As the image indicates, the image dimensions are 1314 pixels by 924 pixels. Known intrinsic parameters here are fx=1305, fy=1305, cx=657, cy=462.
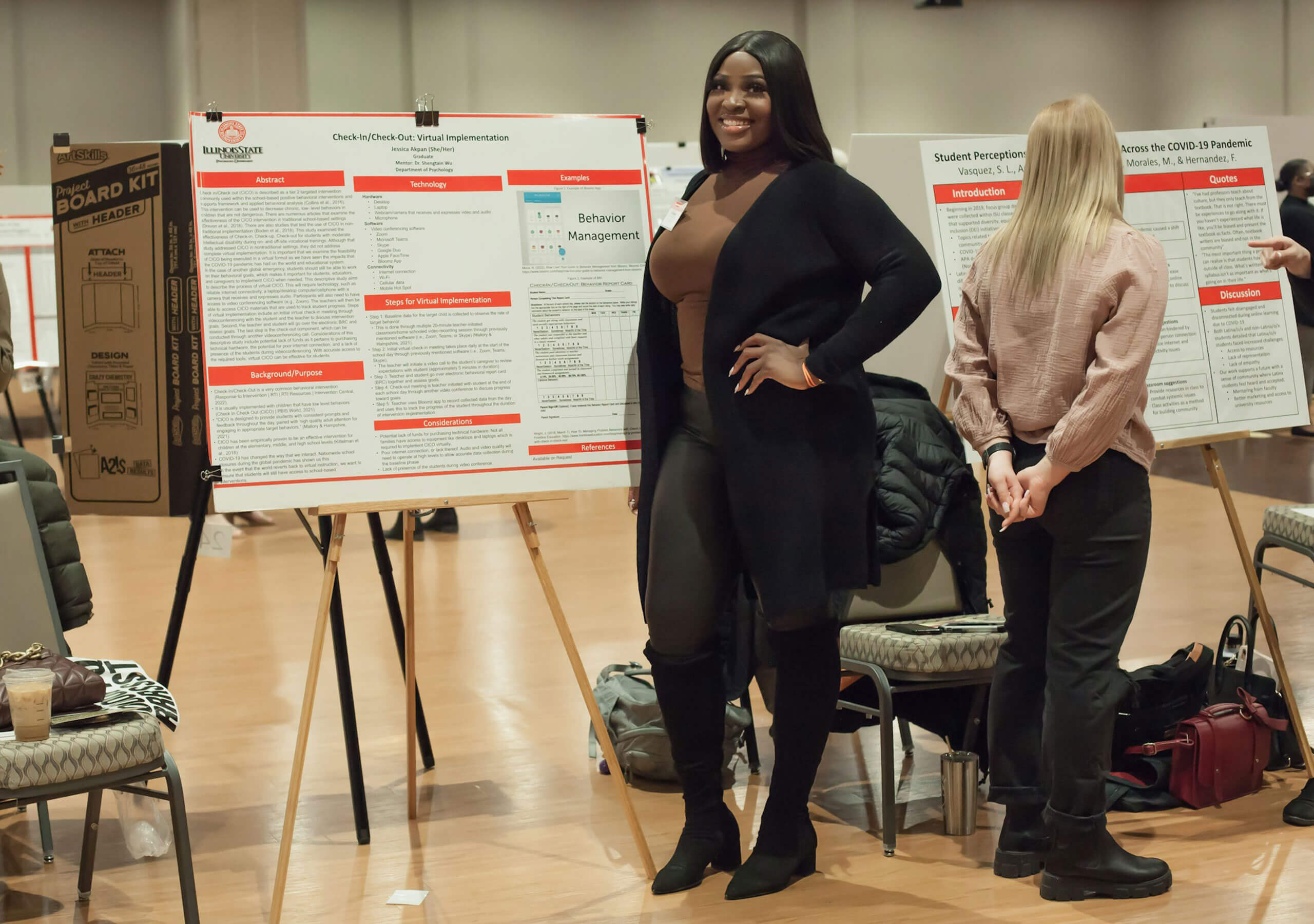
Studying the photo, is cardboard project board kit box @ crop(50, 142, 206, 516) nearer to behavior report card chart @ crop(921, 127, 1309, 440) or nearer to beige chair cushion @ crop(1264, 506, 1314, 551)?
behavior report card chart @ crop(921, 127, 1309, 440)

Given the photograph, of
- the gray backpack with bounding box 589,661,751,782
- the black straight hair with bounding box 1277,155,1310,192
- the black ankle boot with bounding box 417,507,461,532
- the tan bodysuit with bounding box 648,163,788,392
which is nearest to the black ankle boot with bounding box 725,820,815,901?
the gray backpack with bounding box 589,661,751,782

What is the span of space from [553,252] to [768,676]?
1195 millimetres

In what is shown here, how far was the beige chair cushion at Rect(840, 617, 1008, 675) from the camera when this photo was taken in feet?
9.15

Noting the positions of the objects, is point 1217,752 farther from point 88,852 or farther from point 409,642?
point 88,852

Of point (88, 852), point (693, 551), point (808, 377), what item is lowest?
point (88, 852)

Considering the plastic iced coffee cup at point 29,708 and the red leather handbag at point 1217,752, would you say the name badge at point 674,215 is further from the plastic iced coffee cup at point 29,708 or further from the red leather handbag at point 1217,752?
the red leather handbag at point 1217,752

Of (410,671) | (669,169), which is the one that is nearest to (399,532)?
(410,671)

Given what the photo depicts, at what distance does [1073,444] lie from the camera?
2.30 m

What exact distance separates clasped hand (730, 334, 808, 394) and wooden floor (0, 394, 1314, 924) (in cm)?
98

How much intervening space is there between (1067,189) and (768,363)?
656mm

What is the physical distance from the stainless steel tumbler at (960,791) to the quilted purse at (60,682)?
5.63ft

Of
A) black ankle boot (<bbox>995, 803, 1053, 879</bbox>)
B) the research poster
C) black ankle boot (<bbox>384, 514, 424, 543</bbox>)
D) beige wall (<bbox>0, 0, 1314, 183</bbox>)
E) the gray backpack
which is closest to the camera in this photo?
black ankle boot (<bbox>995, 803, 1053, 879</bbox>)

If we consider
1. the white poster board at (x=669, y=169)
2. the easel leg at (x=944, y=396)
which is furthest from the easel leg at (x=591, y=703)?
the white poster board at (x=669, y=169)

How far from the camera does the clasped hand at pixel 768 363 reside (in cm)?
227
